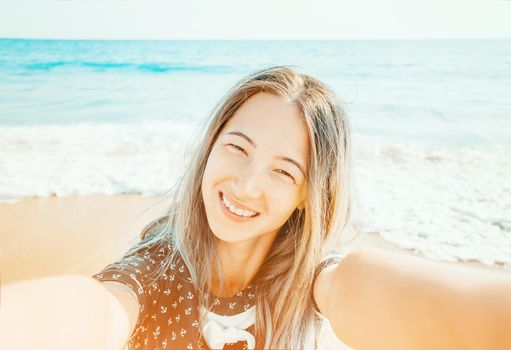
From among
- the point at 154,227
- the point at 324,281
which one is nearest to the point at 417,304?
the point at 324,281

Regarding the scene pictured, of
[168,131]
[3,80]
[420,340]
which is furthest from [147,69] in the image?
[420,340]

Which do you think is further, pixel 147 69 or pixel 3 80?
pixel 147 69

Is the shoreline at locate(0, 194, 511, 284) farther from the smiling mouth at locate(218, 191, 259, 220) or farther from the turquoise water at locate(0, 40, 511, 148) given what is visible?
the turquoise water at locate(0, 40, 511, 148)

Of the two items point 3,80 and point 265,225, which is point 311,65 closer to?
point 3,80

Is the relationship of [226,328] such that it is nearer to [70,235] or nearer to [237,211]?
[237,211]

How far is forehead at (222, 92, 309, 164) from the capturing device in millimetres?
1609

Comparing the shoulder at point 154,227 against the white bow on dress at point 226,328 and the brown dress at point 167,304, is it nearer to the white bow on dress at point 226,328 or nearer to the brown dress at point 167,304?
the brown dress at point 167,304

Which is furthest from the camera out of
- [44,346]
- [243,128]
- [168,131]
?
[168,131]

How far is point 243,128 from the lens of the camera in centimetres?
167

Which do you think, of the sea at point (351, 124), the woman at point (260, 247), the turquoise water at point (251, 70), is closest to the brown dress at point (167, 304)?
the woman at point (260, 247)

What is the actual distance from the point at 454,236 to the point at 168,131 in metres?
4.69

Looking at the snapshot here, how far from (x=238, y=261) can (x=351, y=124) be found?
87 centimetres

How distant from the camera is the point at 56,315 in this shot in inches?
39.1

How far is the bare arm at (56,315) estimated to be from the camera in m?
0.93
